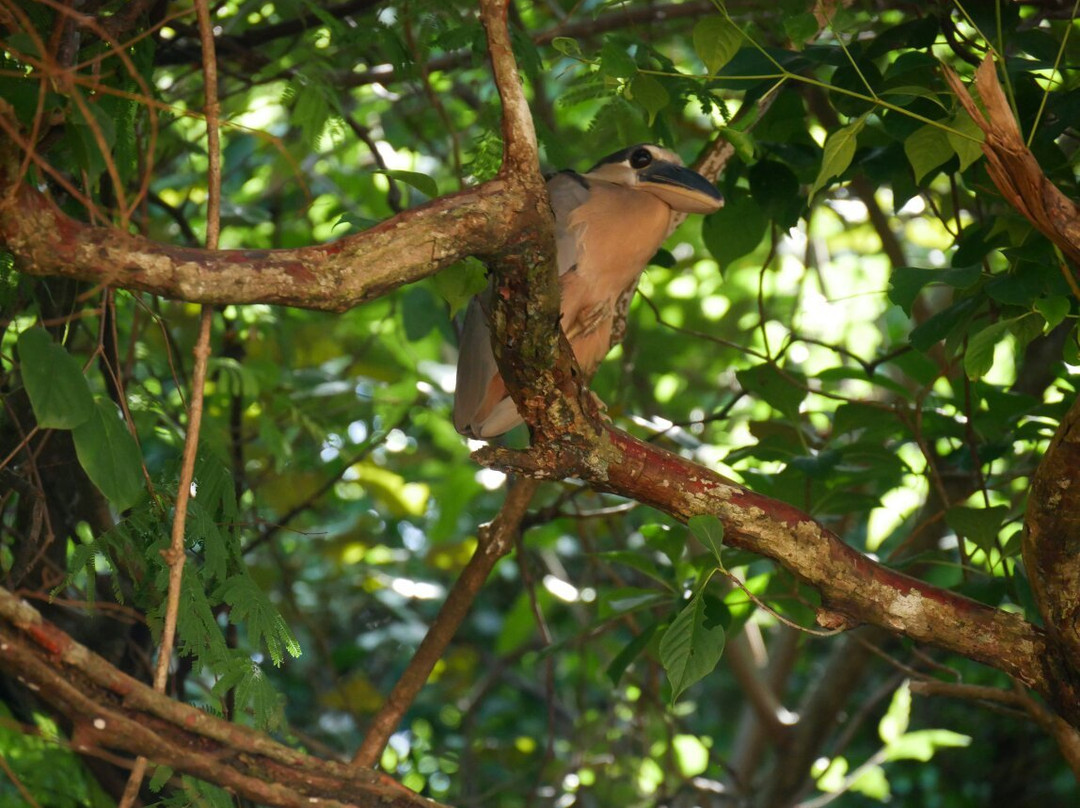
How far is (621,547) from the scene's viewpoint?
3.98 metres

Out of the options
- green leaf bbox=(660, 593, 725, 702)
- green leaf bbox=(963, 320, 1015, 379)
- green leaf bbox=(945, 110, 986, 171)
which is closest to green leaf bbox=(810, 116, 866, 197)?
green leaf bbox=(945, 110, 986, 171)

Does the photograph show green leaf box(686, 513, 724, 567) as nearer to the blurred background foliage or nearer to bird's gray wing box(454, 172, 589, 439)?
the blurred background foliage

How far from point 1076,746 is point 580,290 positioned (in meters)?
1.31

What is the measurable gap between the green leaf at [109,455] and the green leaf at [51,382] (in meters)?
0.05

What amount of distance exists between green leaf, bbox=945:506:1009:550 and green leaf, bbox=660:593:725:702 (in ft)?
2.08

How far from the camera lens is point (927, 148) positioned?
68.7 inches

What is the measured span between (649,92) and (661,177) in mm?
497

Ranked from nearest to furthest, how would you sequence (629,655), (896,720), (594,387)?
(629,655) < (896,720) < (594,387)

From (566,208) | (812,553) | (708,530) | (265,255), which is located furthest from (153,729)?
(566,208)

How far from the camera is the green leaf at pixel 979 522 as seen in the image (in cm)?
208

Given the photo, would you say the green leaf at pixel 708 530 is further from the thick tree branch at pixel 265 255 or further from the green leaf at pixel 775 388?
the green leaf at pixel 775 388

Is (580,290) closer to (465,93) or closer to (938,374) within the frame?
(938,374)

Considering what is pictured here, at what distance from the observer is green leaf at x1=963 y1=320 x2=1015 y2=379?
1.68 meters

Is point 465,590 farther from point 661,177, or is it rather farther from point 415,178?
point 415,178
